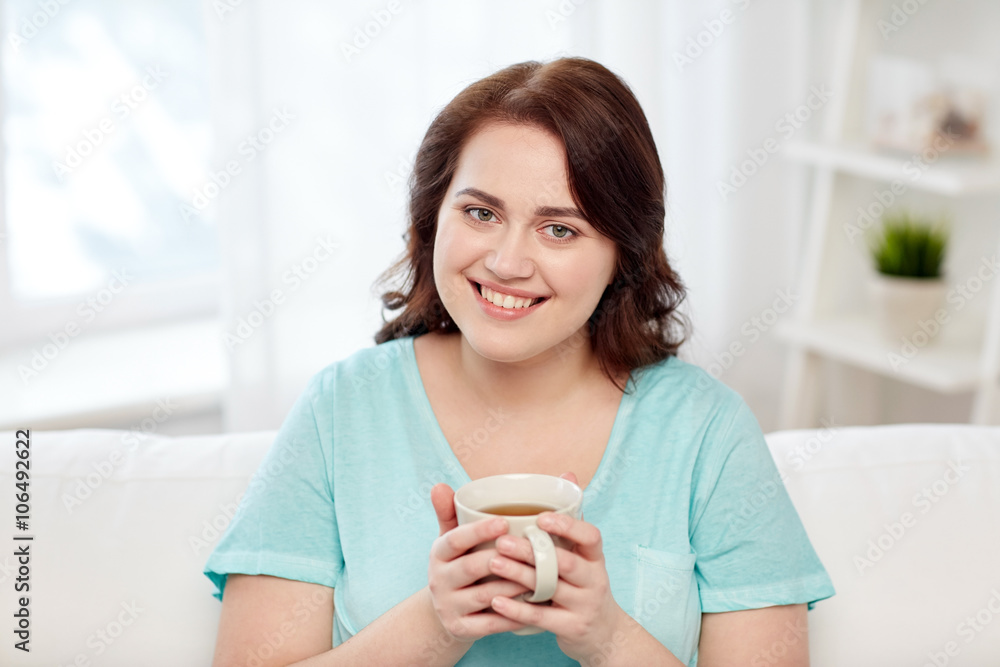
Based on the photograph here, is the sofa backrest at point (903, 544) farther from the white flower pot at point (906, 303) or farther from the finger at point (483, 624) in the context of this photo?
the white flower pot at point (906, 303)

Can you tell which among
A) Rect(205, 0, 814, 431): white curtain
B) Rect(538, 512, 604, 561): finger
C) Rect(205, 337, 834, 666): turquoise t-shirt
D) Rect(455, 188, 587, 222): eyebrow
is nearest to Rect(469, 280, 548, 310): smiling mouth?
Rect(455, 188, 587, 222): eyebrow

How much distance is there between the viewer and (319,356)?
253cm

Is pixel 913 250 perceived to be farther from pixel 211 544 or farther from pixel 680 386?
pixel 211 544

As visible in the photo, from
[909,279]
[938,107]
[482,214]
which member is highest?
[938,107]

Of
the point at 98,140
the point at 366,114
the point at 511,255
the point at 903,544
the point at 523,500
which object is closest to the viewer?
the point at 523,500

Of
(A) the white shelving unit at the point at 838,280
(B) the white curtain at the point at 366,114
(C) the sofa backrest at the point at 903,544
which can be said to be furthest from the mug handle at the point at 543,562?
(A) the white shelving unit at the point at 838,280

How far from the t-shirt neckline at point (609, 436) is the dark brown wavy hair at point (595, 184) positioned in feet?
0.23

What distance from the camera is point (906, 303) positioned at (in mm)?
2568

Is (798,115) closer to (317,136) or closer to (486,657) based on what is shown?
(317,136)

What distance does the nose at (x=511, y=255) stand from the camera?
1.21 meters

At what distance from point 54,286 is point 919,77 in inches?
97.2

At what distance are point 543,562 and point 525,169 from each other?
20.4 inches

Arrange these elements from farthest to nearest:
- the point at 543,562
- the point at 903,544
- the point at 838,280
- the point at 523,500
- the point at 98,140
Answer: the point at 838,280, the point at 98,140, the point at 903,544, the point at 523,500, the point at 543,562

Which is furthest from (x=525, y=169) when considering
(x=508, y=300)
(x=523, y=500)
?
(x=523, y=500)
